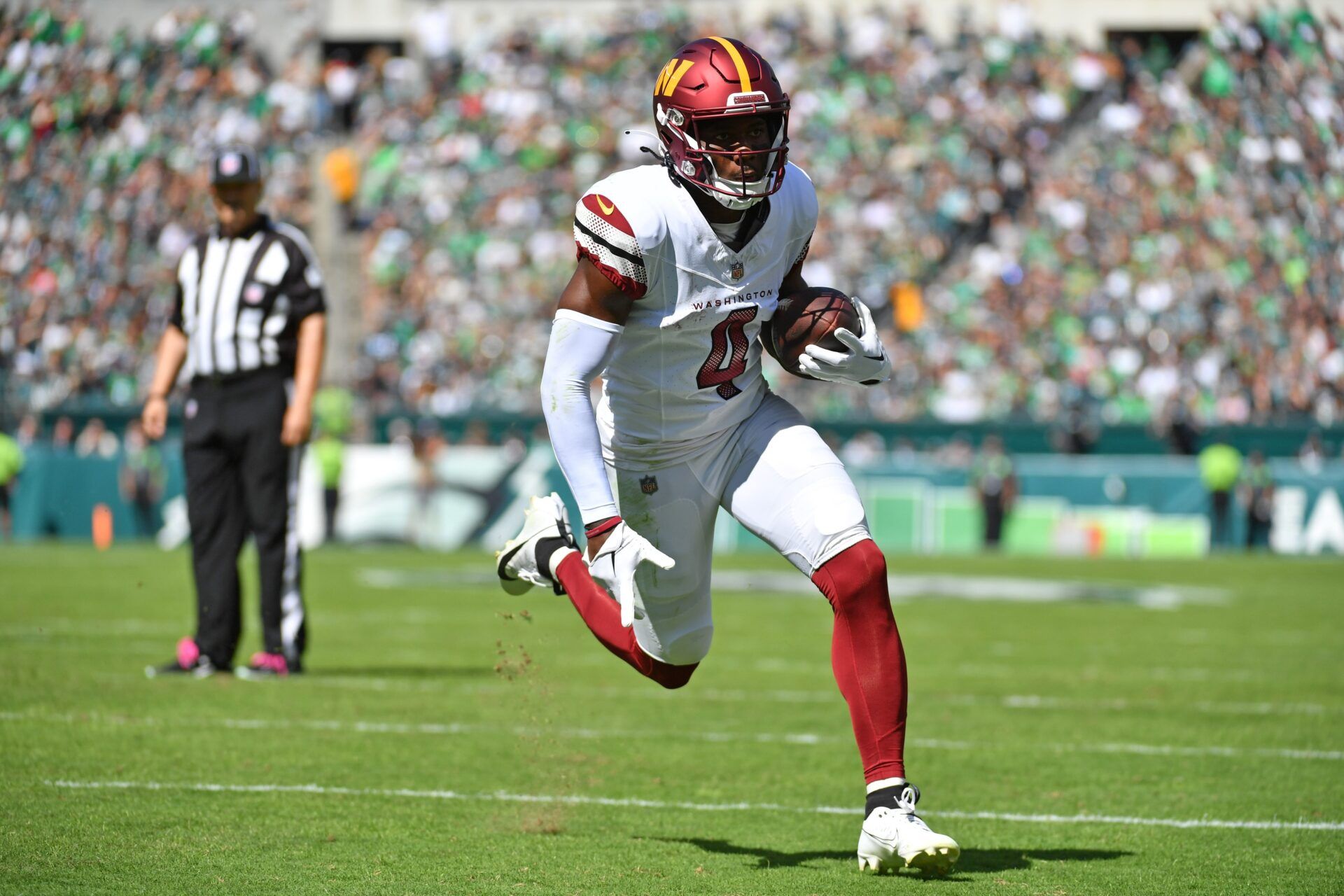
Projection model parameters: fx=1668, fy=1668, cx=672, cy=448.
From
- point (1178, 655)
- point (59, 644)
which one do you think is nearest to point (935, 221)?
point (1178, 655)

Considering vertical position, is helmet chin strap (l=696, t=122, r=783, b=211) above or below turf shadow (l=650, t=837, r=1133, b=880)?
above

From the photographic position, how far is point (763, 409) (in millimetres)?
4109

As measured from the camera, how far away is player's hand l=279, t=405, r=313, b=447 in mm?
6465

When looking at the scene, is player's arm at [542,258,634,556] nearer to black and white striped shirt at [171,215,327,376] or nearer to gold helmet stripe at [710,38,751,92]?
gold helmet stripe at [710,38,751,92]

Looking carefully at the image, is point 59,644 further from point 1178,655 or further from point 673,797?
point 1178,655

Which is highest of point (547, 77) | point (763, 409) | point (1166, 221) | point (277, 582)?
point (547, 77)

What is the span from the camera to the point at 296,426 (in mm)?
6461

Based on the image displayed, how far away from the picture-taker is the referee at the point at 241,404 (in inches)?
256

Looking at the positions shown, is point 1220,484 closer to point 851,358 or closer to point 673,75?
point 851,358

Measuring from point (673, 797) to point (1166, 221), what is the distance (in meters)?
18.0

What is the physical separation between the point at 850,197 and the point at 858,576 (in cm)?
1833

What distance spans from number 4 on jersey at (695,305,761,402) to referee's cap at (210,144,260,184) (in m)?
3.13

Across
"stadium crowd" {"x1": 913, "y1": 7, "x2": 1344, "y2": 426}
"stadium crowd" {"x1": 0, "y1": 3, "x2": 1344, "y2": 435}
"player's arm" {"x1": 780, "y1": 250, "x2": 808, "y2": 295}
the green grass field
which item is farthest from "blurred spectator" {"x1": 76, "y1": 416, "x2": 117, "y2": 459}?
"player's arm" {"x1": 780, "y1": 250, "x2": 808, "y2": 295}

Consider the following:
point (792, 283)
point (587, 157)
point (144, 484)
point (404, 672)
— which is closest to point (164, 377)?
point (404, 672)
